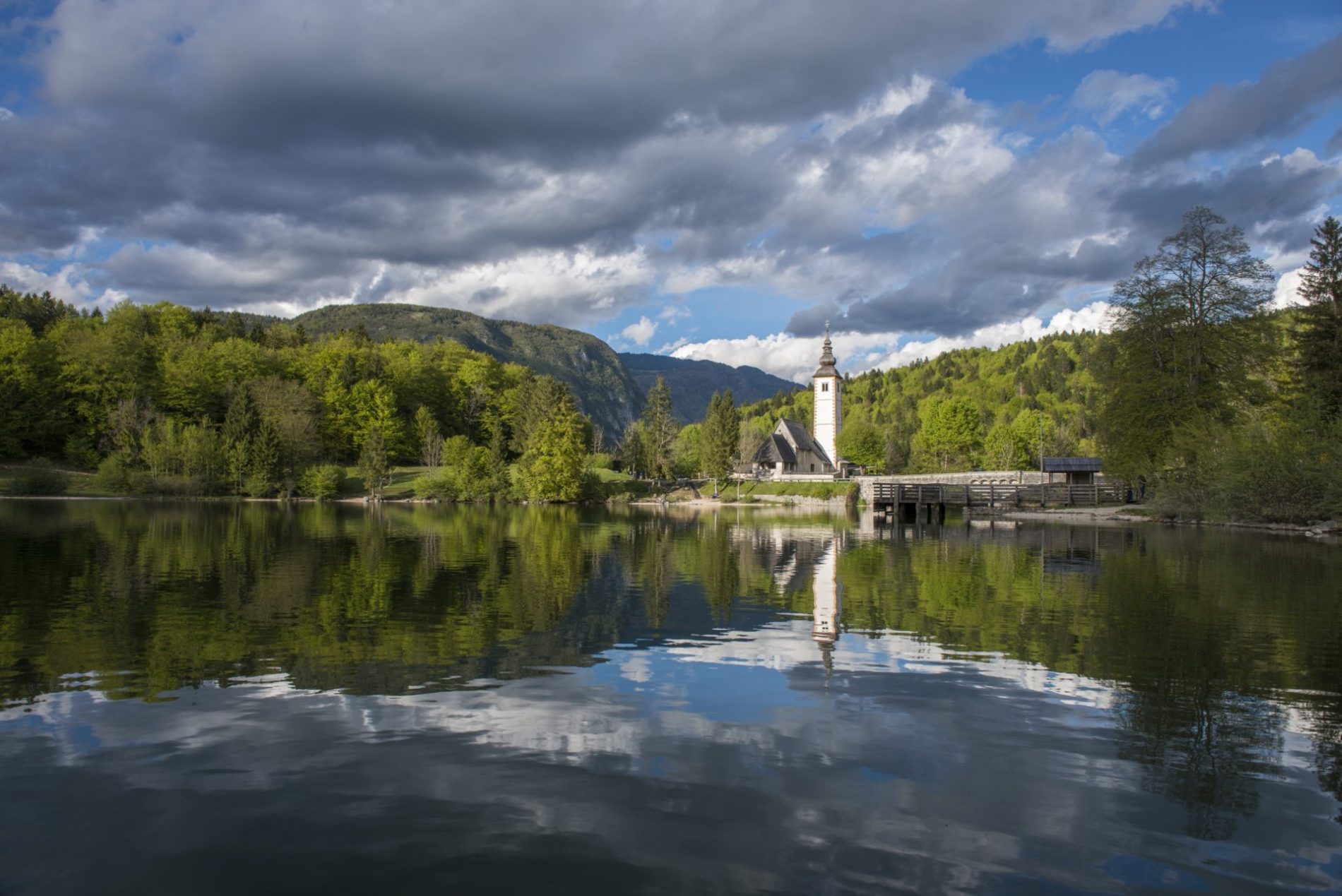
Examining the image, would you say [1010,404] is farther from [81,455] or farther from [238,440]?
[81,455]

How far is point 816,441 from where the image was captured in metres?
125

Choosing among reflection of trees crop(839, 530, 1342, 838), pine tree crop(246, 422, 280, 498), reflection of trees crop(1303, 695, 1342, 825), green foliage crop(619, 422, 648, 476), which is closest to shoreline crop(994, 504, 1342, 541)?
reflection of trees crop(839, 530, 1342, 838)

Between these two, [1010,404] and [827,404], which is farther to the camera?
[1010,404]

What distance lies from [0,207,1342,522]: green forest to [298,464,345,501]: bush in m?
0.34

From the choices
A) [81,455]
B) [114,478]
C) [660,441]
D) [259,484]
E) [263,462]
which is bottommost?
[259,484]

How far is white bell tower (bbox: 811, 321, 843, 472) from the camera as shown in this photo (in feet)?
399

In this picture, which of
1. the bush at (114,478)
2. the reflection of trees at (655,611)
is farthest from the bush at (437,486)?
the reflection of trees at (655,611)

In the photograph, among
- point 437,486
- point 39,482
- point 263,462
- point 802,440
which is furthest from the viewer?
point 802,440

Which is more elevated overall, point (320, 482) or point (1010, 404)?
point (1010, 404)

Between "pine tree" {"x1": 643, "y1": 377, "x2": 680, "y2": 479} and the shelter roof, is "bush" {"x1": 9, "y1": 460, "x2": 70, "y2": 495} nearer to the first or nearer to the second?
"pine tree" {"x1": 643, "y1": 377, "x2": 680, "y2": 479}

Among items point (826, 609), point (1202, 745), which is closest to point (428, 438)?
point (826, 609)

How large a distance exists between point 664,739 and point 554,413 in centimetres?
8683

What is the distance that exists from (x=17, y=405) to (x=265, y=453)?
30.8 m

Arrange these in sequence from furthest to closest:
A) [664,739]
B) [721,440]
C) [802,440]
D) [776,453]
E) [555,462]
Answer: [802,440]
[776,453]
[721,440]
[555,462]
[664,739]
